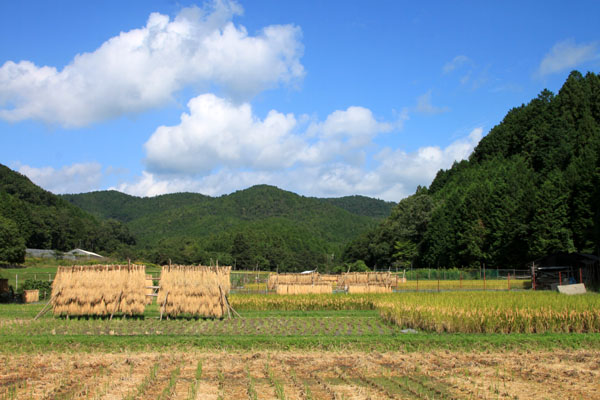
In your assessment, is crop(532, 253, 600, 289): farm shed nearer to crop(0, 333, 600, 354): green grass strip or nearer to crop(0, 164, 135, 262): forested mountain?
crop(0, 333, 600, 354): green grass strip

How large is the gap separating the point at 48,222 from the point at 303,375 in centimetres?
10741

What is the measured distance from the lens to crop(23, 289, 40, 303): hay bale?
34.4 m

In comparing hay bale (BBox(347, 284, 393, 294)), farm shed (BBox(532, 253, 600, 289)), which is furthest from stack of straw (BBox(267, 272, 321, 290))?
farm shed (BBox(532, 253, 600, 289))

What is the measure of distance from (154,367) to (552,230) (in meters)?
53.3

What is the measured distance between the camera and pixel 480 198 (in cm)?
7381

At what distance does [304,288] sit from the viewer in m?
36.1

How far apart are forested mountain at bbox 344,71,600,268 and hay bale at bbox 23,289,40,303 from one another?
4810 cm

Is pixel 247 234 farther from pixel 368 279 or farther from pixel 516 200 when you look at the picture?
pixel 368 279

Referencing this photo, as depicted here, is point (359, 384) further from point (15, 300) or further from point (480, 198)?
point (480, 198)

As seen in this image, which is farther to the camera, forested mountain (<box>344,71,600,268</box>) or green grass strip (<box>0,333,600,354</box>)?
forested mountain (<box>344,71,600,268</box>)

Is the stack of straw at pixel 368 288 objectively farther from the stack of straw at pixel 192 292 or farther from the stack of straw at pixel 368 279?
the stack of straw at pixel 192 292

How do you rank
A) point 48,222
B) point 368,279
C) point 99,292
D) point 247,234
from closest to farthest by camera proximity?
1. point 99,292
2. point 368,279
3. point 48,222
4. point 247,234

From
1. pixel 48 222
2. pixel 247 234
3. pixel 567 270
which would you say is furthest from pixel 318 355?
pixel 247 234

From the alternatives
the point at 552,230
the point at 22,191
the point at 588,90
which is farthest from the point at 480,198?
the point at 22,191
